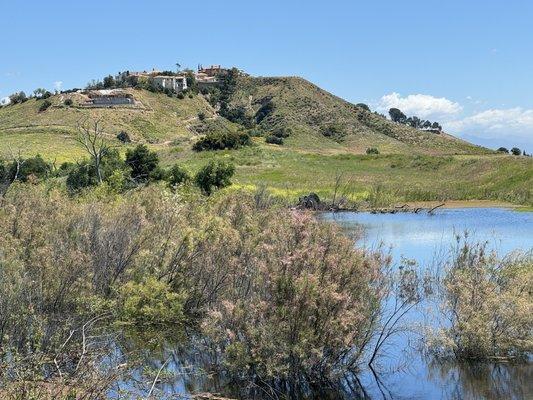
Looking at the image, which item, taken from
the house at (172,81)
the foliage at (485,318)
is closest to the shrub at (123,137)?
the house at (172,81)

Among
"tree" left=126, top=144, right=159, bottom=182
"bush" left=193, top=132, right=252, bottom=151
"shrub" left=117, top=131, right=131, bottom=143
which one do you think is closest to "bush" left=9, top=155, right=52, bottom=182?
"tree" left=126, top=144, right=159, bottom=182

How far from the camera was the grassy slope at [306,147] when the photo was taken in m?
73.9

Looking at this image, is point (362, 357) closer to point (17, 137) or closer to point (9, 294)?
point (9, 294)

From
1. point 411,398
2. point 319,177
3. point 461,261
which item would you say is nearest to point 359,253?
point 411,398

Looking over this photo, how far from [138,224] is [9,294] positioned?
8695mm

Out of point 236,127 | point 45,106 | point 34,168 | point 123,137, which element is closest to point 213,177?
point 34,168

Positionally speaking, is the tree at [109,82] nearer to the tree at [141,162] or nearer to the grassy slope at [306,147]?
the grassy slope at [306,147]

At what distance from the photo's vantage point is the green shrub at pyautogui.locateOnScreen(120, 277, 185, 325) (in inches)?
795

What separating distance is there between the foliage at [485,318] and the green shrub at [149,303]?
25.3 ft

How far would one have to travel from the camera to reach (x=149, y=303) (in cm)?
2050

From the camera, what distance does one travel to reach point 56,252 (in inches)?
800

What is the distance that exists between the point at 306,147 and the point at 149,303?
10169cm

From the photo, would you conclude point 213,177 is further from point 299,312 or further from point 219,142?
point 299,312

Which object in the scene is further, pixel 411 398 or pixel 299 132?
pixel 299 132
